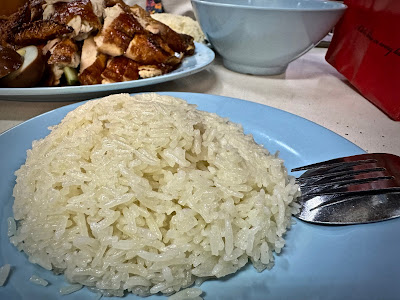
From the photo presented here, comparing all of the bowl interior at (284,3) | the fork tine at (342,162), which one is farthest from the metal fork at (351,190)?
the bowl interior at (284,3)

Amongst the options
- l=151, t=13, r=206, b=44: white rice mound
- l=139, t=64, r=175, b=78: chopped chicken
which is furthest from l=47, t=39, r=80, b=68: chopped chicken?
l=151, t=13, r=206, b=44: white rice mound

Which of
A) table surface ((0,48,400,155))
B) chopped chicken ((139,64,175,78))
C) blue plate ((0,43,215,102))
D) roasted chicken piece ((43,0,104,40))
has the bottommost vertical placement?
table surface ((0,48,400,155))

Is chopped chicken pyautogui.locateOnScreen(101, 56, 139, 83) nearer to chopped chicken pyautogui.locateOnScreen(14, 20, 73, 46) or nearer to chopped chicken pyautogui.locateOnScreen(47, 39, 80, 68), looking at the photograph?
chopped chicken pyautogui.locateOnScreen(47, 39, 80, 68)

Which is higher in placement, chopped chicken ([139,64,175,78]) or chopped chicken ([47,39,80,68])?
chopped chicken ([47,39,80,68])

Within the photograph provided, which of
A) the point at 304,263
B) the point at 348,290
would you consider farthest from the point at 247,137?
the point at 348,290

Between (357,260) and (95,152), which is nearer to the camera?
(357,260)

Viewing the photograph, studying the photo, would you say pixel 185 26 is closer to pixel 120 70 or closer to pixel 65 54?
pixel 120 70

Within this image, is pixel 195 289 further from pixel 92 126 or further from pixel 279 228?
pixel 92 126
